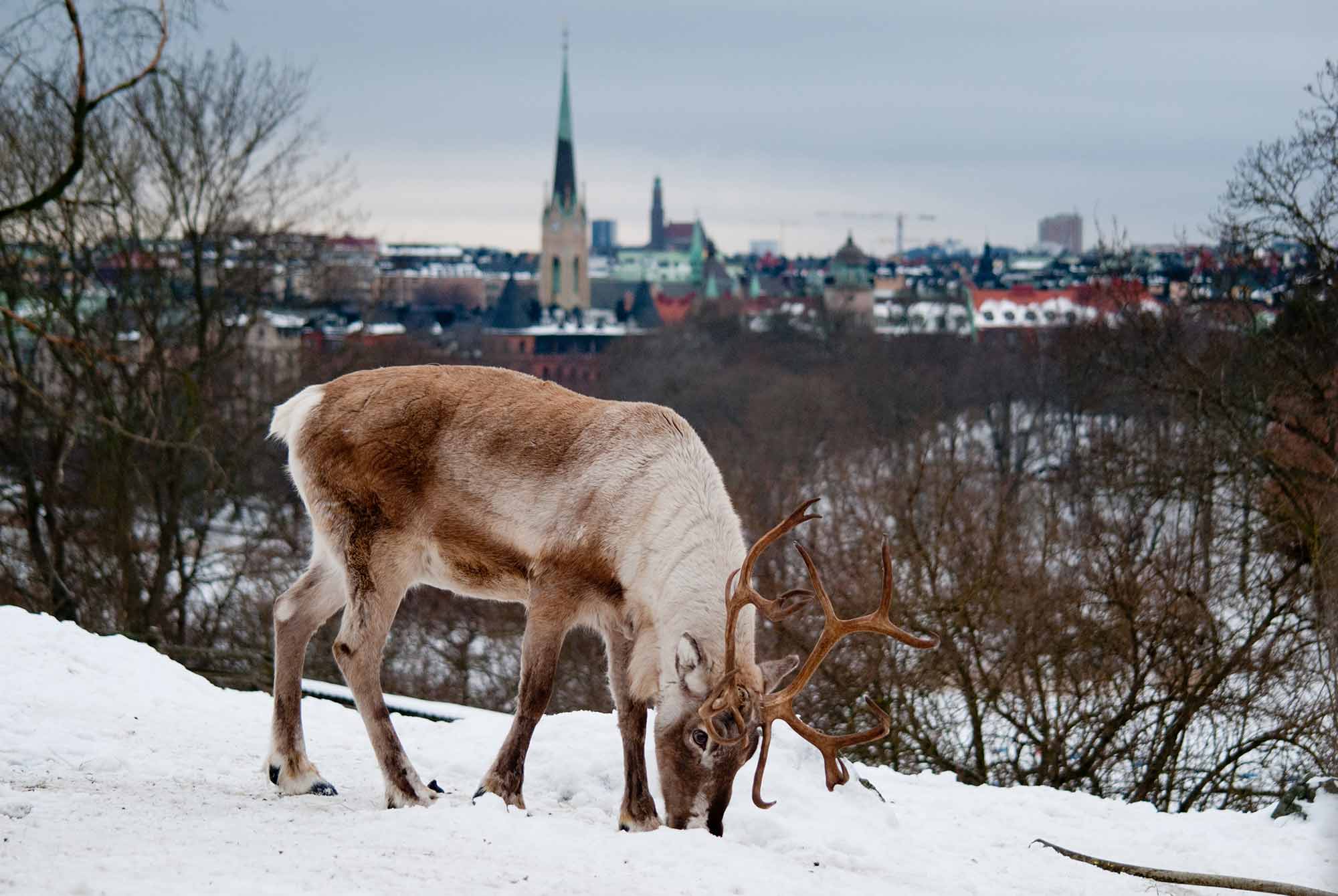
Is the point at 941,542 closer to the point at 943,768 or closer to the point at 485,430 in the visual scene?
the point at 943,768

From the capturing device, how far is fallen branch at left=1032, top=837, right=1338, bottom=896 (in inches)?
244

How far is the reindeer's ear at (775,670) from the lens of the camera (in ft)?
21.5

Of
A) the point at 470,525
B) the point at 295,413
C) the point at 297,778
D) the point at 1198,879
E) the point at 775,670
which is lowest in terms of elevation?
the point at 1198,879

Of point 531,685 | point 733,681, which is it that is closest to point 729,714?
point 733,681

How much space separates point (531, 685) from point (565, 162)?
6157 inches

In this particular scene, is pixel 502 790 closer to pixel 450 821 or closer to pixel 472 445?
pixel 450 821

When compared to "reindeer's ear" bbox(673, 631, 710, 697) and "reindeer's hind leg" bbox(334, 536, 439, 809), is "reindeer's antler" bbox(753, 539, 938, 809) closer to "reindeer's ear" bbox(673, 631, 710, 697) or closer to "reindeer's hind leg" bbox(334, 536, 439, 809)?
"reindeer's ear" bbox(673, 631, 710, 697)

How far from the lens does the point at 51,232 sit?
22.3 meters

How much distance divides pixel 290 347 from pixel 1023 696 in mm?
18611

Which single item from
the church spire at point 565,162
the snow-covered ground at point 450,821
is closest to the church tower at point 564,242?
the church spire at point 565,162

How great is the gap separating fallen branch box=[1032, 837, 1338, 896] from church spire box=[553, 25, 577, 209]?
140 metres

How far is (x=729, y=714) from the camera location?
6.27 m

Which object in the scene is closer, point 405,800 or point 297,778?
point 405,800

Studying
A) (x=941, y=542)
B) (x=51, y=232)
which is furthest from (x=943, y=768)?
(x=51, y=232)
